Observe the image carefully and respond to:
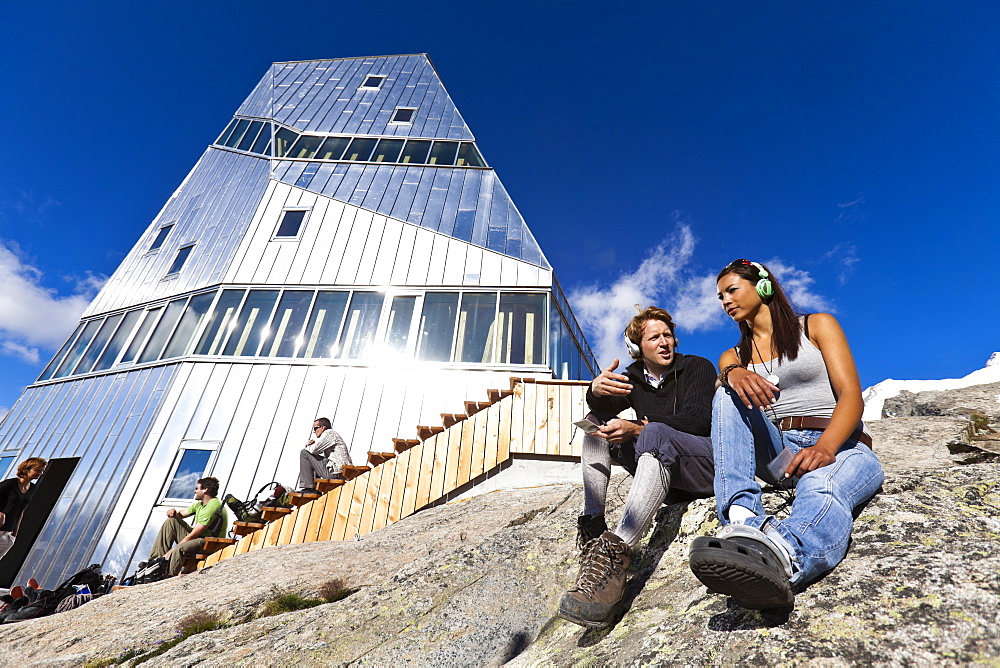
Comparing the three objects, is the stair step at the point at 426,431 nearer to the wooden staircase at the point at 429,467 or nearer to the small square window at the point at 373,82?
the wooden staircase at the point at 429,467

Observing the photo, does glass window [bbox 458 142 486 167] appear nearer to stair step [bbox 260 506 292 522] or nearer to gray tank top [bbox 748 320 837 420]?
stair step [bbox 260 506 292 522]

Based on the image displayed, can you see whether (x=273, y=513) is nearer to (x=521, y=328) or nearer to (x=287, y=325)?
(x=287, y=325)

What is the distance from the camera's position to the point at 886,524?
6.14ft

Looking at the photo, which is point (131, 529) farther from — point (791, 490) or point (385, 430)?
point (791, 490)

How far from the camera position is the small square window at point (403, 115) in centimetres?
1851

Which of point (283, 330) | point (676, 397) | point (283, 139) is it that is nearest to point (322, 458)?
point (283, 330)

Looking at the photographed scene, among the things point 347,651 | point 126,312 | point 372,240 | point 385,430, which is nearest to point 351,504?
point 385,430

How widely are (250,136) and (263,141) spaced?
43.8 inches

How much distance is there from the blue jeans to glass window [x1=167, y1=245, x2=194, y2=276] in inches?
659

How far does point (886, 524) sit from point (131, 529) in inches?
485

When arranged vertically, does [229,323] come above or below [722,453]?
above

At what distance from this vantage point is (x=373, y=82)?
21469mm

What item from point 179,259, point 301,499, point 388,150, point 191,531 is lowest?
point 191,531

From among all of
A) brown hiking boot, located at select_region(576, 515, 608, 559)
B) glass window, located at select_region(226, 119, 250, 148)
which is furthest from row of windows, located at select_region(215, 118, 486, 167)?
brown hiking boot, located at select_region(576, 515, 608, 559)
